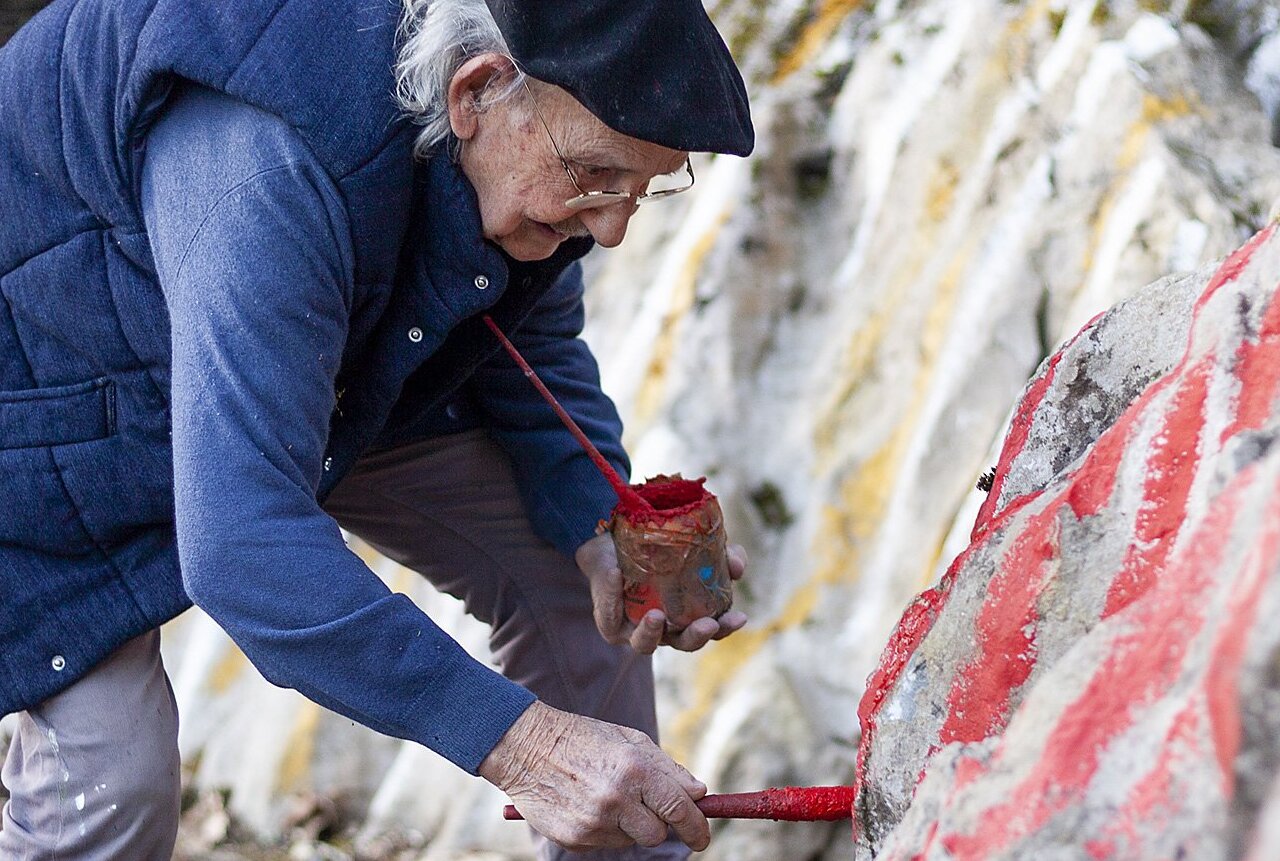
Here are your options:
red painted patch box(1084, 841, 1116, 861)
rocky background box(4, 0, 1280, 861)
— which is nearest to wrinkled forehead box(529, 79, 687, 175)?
red painted patch box(1084, 841, 1116, 861)

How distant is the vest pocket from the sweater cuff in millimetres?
742

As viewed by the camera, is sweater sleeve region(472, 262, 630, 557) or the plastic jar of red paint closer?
the plastic jar of red paint

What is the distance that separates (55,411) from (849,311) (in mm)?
2608

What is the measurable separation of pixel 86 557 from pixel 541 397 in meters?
0.86

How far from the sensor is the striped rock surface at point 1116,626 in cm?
101

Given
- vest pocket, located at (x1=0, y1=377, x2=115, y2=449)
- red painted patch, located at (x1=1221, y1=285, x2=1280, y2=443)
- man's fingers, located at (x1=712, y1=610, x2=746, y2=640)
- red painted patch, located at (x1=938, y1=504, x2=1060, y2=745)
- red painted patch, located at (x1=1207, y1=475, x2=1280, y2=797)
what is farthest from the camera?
man's fingers, located at (x1=712, y1=610, x2=746, y2=640)

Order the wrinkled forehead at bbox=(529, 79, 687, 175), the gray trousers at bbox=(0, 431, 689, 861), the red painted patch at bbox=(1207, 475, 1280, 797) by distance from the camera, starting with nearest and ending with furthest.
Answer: the red painted patch at bbox=(1207, 475, 1280, 797) < the wrinkled forehead at bbox=(529, 79, 687, 175) < the gray trousers at bbox=(0, 431, 689, 861)

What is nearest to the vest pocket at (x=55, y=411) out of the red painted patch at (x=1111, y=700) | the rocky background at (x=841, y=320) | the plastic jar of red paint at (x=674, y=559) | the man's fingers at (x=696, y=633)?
the plastic jar of red paint at (x=674, y=559)

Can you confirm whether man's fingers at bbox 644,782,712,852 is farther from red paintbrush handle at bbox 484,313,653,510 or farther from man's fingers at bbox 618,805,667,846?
red paintbrush handle at bbox 484,313,653,510

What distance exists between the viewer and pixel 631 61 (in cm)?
177

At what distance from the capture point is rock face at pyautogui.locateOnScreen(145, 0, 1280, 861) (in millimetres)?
3586

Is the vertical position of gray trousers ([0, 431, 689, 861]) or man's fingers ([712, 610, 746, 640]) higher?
man's fingers ([712, 610, 746, 640])

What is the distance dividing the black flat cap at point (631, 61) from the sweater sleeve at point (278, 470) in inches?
13.4

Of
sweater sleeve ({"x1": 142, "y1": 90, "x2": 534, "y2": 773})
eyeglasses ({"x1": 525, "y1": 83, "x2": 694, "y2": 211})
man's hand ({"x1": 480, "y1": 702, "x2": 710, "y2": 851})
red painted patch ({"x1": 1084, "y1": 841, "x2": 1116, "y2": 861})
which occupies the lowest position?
man's hand ({"x1": 480, "y1": 702, "x2": 710, "y2": 851})
